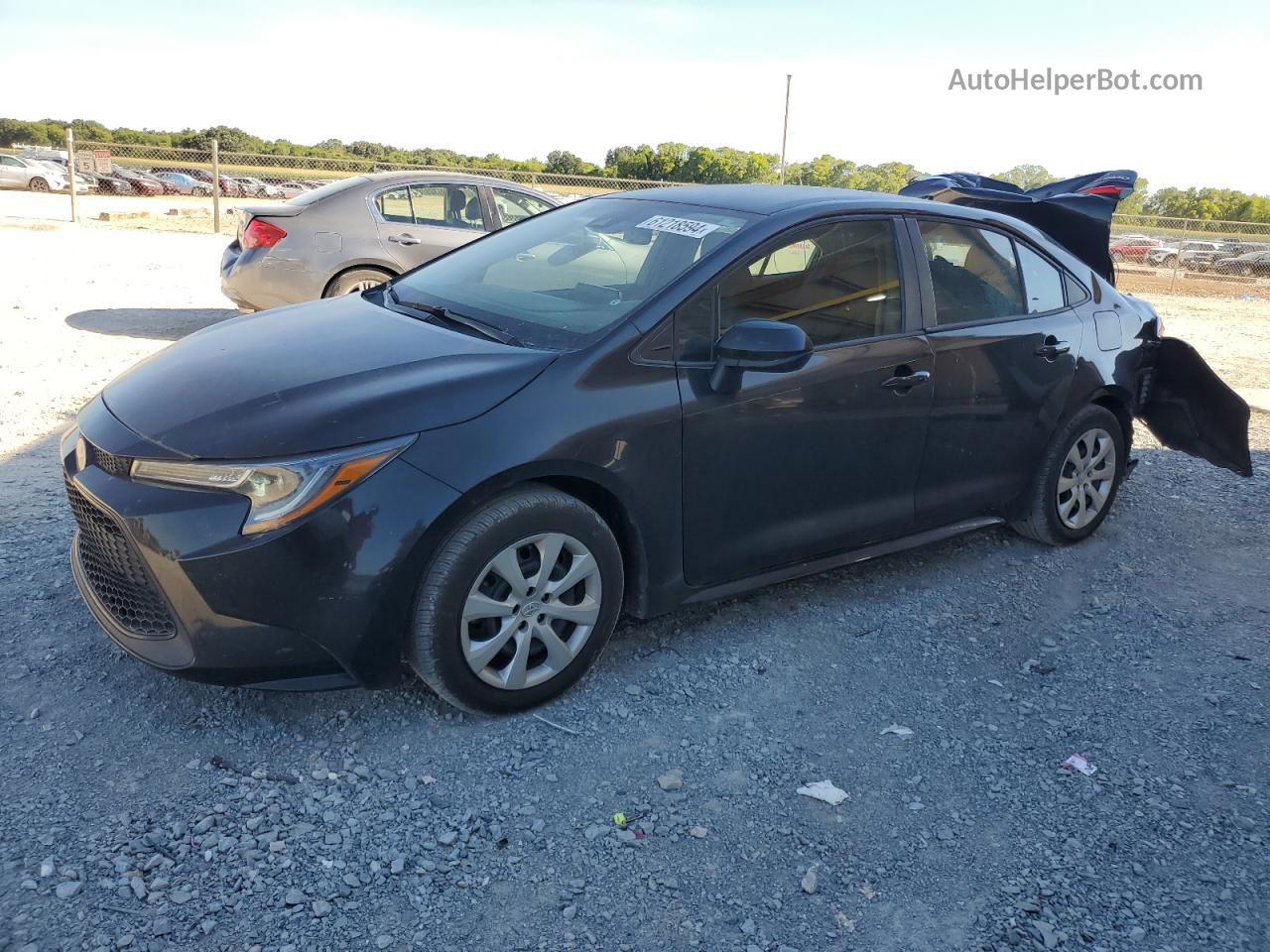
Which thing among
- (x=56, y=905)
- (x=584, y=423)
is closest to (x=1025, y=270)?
(x=584, y=423)

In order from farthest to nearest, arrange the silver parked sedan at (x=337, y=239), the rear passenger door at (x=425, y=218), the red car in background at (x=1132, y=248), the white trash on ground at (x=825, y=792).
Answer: the red car in background at (x=1132, y=248) < the rear passenger door at (x=425, y=218) < the silver parked sedan at (x=337, y=239) < the white trash on ground at (x=825, y=792)

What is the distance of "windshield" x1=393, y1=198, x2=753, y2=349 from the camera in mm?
3656

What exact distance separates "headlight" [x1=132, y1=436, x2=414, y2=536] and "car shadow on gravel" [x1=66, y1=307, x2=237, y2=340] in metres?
6.53

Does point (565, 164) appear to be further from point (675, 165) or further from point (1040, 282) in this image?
point (1040, 282)

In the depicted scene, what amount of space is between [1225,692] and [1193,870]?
4.11 feet

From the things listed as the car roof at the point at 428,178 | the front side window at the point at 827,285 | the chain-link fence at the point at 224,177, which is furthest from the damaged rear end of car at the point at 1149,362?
the chain-link fence at the point at 224,177

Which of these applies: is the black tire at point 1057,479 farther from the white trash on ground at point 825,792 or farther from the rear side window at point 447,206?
the rear side window at point 447,206

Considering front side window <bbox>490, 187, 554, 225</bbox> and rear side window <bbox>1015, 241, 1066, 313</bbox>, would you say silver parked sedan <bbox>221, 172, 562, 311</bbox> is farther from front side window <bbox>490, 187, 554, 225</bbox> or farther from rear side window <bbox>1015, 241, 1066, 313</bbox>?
rear side window <bbox>1015, 241, 1066, 313</bbox>

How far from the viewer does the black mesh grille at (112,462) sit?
304 centimetres

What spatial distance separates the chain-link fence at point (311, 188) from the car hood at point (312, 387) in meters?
15.7

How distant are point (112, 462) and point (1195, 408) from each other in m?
5.14

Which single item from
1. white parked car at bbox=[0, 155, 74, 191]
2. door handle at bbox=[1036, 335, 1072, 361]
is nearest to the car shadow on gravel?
door handle at bbox=[1036, 335, 1072, 361]

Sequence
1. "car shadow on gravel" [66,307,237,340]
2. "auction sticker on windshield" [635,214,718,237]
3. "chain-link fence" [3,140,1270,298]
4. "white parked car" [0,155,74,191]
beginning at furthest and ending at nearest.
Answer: "white parked car" [0,155,74,191], "chain-link fence" [3,140,1270,298], "car shadow on gravel" [66,307,237,340], "auction sticker on windshield" [635,214,718,237]

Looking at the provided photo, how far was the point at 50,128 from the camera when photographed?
6794cm
